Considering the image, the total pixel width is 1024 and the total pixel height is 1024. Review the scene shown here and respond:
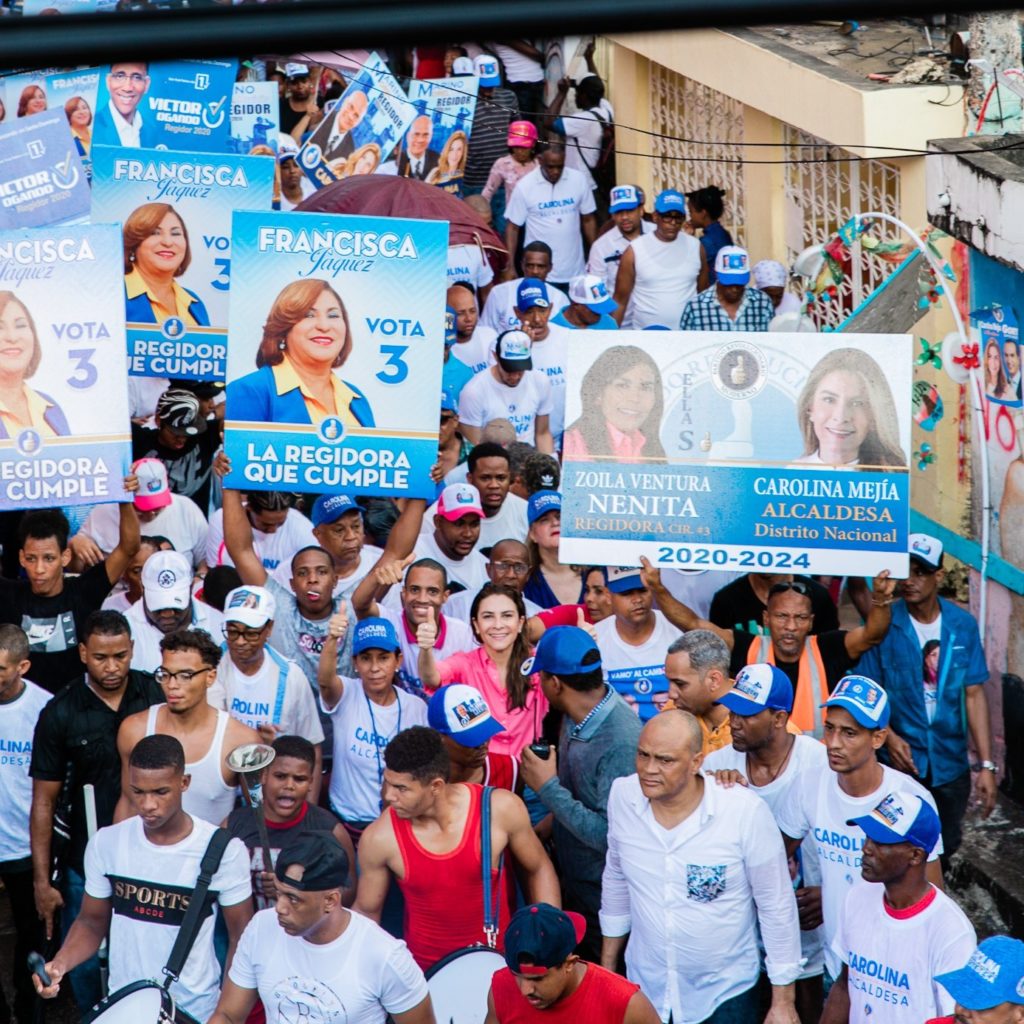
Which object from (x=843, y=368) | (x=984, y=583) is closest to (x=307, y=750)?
(x=843, y=368)

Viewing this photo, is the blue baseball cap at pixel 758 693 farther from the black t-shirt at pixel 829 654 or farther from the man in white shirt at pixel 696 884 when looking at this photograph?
the black t-shirt at pixel 829 654

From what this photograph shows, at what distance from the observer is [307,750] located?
5.73 metres

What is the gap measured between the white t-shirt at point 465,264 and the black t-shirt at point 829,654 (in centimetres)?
534

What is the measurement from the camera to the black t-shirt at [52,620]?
691 cm

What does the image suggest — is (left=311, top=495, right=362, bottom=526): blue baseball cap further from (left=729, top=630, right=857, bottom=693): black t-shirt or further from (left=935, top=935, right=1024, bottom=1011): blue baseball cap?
(left=935, top=935, right=1024, bottom=1011): blue baseball cap

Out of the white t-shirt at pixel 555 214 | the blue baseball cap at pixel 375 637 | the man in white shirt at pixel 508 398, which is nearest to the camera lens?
the blue baseball cap at pixel 375 637

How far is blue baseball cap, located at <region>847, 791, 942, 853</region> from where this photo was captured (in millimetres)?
4715

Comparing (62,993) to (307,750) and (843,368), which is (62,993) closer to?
(307,750)

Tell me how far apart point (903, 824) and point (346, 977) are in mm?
1621

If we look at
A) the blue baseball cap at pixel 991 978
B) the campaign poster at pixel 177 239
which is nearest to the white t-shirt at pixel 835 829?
the blue baseball cap at pixel 991 978

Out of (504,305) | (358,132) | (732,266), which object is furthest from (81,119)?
(732,266)

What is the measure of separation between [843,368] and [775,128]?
745cm

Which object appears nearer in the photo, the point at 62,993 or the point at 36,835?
the point at 36,835

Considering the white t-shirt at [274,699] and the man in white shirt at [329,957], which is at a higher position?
the white t-shirt at [274,699]
